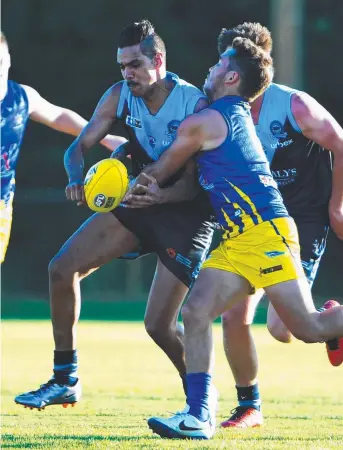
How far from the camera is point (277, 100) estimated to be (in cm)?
669

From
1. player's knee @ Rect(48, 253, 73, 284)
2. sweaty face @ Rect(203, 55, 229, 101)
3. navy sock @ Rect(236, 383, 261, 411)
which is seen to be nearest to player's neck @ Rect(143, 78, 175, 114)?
sweaty face @ Rect(203, 55, 229, 101)

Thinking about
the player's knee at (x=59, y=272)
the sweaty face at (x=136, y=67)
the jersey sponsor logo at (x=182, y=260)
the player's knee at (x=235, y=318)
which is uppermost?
the sweaty face at (x=136, y=67)

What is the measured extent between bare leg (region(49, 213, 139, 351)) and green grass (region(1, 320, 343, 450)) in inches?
28.4

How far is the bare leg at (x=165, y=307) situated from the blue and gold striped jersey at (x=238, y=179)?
737mm

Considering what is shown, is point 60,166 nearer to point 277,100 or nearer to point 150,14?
point 150,14

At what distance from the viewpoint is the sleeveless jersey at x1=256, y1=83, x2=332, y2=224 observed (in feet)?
22.0

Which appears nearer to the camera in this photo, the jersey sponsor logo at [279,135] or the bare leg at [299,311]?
the bare leg at [299,311]

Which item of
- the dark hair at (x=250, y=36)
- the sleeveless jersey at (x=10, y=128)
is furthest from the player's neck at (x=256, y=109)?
the sleeveless jersey at (x=10, y=128)

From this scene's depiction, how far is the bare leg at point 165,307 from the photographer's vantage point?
6680 millimetres

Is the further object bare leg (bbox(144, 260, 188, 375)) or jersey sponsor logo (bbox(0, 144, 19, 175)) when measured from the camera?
jersey sponsor logo (bbox(0, 144, 19, 175))

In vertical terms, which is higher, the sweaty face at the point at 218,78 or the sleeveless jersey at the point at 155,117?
the sweaty face at the point at 218,78

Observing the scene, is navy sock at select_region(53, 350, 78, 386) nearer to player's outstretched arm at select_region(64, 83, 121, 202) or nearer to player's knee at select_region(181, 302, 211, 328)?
player's outstretched arm at select_region(64, 83, 121, 202)

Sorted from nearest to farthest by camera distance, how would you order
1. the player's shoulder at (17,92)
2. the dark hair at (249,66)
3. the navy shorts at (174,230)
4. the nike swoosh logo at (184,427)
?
the nike swoosh logo at (184,427)
the dark hair at (249,66)
the navy shorts at (174,230)
the player's shoulder at (17,92)

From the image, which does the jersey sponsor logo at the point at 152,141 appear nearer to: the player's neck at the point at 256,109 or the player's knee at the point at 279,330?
the player's neck at the point at 256,109
